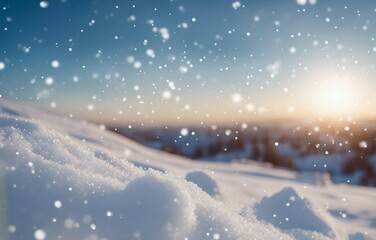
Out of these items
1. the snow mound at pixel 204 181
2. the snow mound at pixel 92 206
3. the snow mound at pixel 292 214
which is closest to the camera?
the snow mound at pixel 92 206

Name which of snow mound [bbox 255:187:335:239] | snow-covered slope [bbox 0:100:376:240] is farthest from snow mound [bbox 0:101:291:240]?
snow mound [bbox 255:187:335:239]

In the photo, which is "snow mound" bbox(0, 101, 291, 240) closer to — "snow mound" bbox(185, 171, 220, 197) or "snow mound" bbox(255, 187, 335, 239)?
"snow mound" bbox(255, 187, 335, 239)

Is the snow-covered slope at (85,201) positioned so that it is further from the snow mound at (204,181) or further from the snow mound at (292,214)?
the snow mound at (204,181)

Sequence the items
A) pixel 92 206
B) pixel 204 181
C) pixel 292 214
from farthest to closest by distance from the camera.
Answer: pixel 204 181 < pixel 292 214 < pixel 92 206

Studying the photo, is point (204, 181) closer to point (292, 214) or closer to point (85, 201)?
point (292, 214)

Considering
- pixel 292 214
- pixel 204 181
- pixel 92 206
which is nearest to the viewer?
pixel 92 206

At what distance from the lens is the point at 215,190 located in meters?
3.64

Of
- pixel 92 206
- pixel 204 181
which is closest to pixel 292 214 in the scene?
pixel 204 181

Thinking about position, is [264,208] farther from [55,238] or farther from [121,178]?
[55,238]

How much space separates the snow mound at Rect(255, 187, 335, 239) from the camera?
2.72m

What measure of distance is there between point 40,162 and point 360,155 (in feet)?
182

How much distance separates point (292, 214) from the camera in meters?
2.88

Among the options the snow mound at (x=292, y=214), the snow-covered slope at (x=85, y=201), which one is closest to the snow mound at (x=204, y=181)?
the snow mound at (x=292, y=214)

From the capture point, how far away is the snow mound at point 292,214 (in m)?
2.72
